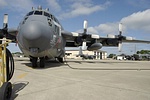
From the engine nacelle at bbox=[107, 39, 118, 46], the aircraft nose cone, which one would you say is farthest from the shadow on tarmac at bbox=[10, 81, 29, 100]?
the engine nacelle at bbox=[107, 39, 118, 46]

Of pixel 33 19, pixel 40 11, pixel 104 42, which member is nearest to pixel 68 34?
pixel 40 11

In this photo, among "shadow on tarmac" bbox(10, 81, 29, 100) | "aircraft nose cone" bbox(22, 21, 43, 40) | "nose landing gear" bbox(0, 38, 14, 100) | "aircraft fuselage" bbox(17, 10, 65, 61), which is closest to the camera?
"nose landing gear" bbox(0, 38, 14, 100)

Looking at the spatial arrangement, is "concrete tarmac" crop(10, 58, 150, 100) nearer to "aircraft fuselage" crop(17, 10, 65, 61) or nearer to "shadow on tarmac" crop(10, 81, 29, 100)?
"shadow on tarmac" crop(10, 81, 29, 100)

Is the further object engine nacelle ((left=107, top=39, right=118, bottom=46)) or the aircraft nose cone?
engine nacelle ((left=107, top=39, right=118, bottom=46))

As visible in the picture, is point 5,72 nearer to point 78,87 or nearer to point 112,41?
point 78,87

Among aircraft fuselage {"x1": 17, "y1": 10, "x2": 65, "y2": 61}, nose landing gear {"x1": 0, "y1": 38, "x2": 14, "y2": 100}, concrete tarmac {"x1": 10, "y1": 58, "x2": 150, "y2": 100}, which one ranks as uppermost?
aircraft fuselage {"x1": 17, "y1": 10, "x2": 65, "y2": 61}

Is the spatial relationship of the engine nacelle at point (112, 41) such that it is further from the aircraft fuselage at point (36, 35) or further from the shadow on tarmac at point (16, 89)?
the shadow on tarmac at point (16, 89)

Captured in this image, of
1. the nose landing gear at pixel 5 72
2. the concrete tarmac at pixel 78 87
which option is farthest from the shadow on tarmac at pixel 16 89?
the nose landing gear at pixel 5 72

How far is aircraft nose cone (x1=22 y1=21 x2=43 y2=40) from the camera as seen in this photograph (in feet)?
31.4

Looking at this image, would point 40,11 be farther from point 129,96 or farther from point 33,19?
point 129,96

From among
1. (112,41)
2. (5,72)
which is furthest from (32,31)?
(112,41)

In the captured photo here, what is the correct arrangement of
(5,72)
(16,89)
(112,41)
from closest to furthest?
(5,72) < (16,89) < (112,41)

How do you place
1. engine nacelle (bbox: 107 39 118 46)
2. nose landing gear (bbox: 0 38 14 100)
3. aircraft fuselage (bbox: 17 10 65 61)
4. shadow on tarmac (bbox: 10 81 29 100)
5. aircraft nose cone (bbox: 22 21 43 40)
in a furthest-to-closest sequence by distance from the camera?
engine nacelle (bbox: 107 39 118 46) → aircraft fuselage (bbox: 17 10 65 61) → aircraft nose cone (bbox: 22 21 43 40) → shadow on tarmac (bbox: 10 81 29 100) → nose landing gear (bbox: 0 38 14 100)

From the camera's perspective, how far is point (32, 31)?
31.5 ft
